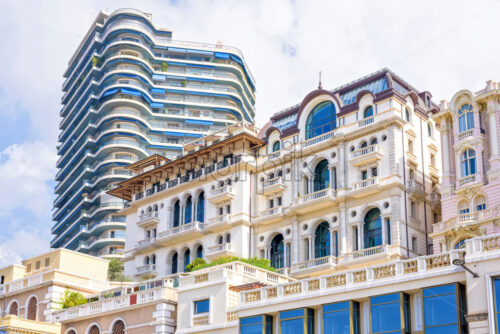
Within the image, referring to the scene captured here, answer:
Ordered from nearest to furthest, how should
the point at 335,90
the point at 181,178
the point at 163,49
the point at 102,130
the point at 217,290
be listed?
the point at 217,290 → the point at 335,90 → the point at 181,178 → the point at 102,130 → the point at 163,49

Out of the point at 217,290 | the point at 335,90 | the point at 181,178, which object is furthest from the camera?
the point at 181,178

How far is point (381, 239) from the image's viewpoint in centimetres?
5503

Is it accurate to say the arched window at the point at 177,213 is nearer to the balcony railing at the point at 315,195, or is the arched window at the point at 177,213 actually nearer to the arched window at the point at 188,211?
the arched window at the point at 188,211

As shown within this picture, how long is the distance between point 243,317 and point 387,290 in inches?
312

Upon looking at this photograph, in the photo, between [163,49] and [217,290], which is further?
[163,49]

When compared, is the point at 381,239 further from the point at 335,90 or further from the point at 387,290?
the point at 387,290

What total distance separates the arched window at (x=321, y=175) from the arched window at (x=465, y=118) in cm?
1094

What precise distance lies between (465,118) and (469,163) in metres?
3.25

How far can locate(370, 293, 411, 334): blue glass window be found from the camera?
104 ft

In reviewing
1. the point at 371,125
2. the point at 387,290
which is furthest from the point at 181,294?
the point at 371,125

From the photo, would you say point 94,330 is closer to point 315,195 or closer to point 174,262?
point 315,195

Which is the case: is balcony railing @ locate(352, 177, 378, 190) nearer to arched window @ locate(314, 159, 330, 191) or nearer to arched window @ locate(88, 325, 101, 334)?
arched window @ locate(314, 159, 330, 191)

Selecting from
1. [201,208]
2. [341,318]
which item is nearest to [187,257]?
[201,208]

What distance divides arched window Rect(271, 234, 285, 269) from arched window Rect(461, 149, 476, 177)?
15556mm
